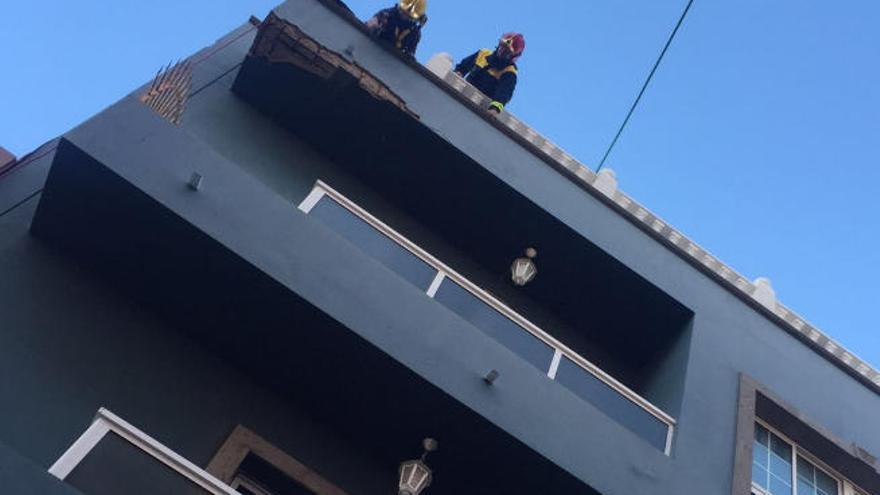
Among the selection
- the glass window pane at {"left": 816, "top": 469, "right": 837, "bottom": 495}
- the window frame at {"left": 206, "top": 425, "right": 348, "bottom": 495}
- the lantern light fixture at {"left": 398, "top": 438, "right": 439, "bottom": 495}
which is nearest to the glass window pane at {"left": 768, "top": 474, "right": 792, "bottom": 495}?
the glass window pane at {"left": 816, "top": 469, "right": 837, "bottom": 495}

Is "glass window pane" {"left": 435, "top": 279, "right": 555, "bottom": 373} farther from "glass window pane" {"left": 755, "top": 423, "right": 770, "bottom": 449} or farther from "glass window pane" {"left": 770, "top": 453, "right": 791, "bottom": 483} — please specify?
"glass window pane" {"left": 770, "top": 453, "right": 791, "bottom": 483}

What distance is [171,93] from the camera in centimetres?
966

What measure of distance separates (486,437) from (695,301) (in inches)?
175

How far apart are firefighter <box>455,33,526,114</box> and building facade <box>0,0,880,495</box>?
2.39m

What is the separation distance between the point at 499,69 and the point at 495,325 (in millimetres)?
5580

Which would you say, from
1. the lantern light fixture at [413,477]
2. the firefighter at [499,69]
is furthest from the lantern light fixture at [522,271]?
the lantern light fixture at [413,477]

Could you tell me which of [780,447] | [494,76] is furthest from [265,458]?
[494,76]

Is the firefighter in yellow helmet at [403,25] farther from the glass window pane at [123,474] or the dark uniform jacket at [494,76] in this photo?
the glass window pane at [123,474]

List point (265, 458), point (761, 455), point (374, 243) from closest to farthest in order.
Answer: point (265, 458)
point (374, 243)
point (761, 455)

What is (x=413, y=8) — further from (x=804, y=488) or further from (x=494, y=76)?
(x=804, y=488)

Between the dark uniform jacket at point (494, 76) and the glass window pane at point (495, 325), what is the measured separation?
4.60 meters

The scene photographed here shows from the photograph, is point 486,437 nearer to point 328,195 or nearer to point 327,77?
point 328,195

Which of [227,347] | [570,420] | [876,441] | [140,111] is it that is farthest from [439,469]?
[876,441]

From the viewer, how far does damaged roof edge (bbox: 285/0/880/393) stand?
→ 12.1m
